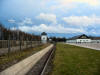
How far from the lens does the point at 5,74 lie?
24.2 feet

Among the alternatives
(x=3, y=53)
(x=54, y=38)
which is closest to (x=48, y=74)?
(x=3, y=53)

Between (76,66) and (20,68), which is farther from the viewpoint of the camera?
(76,66)

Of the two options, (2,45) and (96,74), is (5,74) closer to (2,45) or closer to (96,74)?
(96,74)

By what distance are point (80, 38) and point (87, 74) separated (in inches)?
3131

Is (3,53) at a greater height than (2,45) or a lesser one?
lesser

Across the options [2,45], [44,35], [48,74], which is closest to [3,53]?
[2,45]

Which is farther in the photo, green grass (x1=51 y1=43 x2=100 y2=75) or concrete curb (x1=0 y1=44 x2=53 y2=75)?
green grass (x1=51 y1=43 x2=100 y2=75)

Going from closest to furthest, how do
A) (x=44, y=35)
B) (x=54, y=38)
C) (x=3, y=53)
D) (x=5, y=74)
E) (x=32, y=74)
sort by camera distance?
(x=5, y=74)
(x=32, y=74)
(x=3, y=53)
(x=44, y=35)
(x=54, y=38)

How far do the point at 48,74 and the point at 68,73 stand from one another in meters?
1.31

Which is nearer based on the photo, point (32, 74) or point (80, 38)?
point (32, 74)

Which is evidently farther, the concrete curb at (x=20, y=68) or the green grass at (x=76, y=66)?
the green grass at (x=76, y=66)

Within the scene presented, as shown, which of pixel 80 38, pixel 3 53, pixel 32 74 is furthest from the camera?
pixel 80 38

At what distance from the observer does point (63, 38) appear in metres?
148

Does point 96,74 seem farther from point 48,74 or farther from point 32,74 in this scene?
point 32,74
